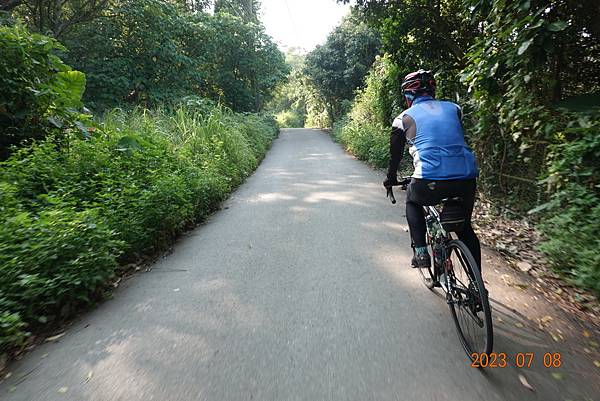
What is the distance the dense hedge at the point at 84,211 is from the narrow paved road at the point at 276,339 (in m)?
0.35

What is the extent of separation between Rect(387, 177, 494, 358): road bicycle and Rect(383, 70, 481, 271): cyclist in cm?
11

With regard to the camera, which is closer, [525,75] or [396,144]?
[396,144]

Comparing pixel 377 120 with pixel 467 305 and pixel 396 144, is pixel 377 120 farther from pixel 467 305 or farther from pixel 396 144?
pixel 467 305

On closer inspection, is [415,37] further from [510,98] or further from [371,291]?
[371,291]

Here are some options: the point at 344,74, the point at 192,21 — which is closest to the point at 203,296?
the point at 192,21

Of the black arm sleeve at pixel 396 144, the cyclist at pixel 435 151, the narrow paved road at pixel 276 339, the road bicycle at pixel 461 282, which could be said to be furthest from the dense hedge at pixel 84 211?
the road bicycle at pixel 461 282

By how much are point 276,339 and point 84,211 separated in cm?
251

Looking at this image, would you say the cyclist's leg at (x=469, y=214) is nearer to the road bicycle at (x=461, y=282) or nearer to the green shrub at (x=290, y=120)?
the road bicycle at (x=461, y=282)

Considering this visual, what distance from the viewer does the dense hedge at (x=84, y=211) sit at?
294cm

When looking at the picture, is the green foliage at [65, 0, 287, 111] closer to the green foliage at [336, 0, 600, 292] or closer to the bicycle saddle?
the green foliage at [336, 0, 600, 292]

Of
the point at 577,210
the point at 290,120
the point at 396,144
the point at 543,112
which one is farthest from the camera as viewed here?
the point at 290,120

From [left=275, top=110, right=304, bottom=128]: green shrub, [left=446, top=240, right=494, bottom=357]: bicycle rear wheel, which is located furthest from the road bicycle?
[left=275, top=110, right=304, bottom=128]: green shrub

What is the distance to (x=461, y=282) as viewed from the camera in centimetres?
276
